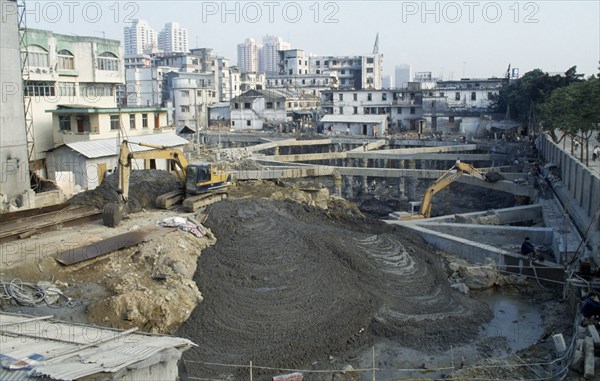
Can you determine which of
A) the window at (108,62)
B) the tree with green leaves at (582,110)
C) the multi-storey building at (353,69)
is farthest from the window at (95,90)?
the multi-storey building at (353,69)

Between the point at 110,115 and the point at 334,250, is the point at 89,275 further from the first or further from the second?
the point at 110,115

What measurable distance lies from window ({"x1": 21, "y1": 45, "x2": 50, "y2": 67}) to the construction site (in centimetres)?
1091

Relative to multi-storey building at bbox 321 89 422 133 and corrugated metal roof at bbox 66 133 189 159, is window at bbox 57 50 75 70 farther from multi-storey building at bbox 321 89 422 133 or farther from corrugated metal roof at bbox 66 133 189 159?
multi-storey building at bbox 321 89 422 133

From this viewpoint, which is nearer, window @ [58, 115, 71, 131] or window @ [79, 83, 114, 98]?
window @ [58, 115, 71, 131]

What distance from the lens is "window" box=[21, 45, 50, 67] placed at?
29.7 metres

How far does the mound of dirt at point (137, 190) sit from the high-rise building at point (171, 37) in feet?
490

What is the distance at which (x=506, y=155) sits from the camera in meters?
38.3

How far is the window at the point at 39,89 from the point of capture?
30.0 metres

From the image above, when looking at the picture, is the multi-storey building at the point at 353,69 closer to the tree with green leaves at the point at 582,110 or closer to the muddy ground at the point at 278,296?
the tree with green leaves at the point at 582,110

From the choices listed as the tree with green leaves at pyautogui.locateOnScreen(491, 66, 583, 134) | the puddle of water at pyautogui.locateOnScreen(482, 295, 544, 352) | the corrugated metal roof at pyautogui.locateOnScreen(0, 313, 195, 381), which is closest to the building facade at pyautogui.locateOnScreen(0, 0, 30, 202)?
the corrugated metal roof at pyautogui.locateOnScreen(0, 313, 195, 381)

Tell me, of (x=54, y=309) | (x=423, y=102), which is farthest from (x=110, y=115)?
(x=423, y=102)

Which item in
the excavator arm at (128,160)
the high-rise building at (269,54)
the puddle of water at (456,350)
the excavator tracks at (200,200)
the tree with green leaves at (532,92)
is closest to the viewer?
the puddle of water at (456,350)

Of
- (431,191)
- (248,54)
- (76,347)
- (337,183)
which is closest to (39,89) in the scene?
(337,183)

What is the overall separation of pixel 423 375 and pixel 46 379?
790cm
